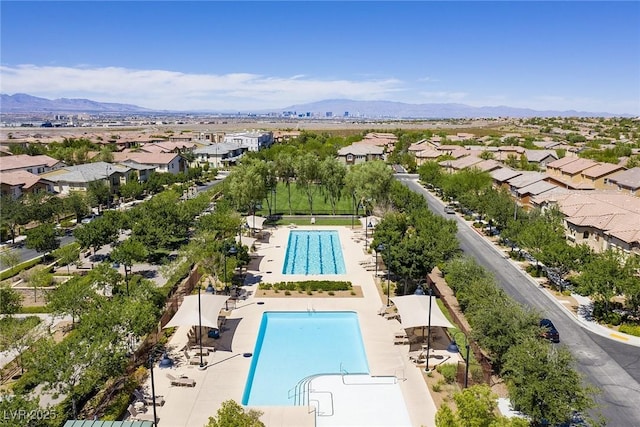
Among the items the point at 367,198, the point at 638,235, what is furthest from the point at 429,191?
the point at 638,235

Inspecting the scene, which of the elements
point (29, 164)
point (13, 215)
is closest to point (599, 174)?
point (13, 215)

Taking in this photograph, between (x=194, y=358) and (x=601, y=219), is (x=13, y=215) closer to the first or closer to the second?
(x=194, y=358)

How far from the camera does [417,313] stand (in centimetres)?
2878

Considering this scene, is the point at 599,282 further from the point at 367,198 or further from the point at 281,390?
the point at 367,198

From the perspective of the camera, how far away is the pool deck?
71.7ft

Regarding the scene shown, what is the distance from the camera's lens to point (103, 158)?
9531 cm

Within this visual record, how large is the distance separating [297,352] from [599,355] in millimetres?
17810

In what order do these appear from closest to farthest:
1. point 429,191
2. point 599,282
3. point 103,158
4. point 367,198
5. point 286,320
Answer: point 599,282 < point 286,320 < point 367,198 < point 429,191 < point 103,158

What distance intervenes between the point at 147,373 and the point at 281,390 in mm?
7235

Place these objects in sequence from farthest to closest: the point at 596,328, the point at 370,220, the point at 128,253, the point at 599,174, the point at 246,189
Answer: the point at 599,174
the point at 246,189
the point at 370,220
the point at 128,253
the point at 596,328

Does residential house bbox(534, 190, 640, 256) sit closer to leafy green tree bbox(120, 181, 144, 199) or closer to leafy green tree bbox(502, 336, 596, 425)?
leafy green tree bbox(502, 336, 596, 425)

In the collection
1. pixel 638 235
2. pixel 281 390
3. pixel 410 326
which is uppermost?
pixel 638 235

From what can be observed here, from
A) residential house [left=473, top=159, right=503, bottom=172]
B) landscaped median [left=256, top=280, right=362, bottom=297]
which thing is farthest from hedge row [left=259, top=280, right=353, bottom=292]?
residential house [left=473, top=159, right=503, bottom=172]

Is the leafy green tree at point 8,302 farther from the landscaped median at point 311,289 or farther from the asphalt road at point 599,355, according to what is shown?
the asphalt road at point 599,355
